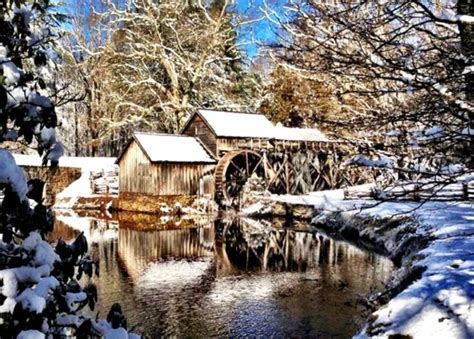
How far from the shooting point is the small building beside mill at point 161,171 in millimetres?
27547

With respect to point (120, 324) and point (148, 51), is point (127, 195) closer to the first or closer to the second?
point (148, 51)

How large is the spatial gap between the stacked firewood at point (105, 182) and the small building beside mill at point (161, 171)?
1525 mm

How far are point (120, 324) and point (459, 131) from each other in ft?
7.90

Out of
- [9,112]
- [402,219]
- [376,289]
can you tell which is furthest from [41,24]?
[402,219]

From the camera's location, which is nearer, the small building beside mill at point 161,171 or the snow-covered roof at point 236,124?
the small building beside mill at point 161,171

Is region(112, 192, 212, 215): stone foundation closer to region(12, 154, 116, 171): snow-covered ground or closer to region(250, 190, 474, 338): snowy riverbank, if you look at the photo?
region(12, 154, 116, 171): snow-covered ground

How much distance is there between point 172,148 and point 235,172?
437cm

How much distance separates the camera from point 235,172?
Result: 3108 cm

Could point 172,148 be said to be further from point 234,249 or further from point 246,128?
point 234,249

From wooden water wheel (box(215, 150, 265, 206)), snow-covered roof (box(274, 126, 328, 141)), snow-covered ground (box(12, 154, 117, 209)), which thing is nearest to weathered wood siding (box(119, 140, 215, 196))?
wooden water wheel (box(215, 150, 265, 206))

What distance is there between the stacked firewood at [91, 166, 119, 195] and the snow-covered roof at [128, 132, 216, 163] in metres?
4.15

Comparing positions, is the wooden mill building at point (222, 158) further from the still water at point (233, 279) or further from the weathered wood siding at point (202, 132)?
the still water at point (233, 279)

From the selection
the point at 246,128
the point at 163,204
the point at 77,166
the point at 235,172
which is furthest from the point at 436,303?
the point at 77,166

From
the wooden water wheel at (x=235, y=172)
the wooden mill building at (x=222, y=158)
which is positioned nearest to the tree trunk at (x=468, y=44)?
the wooden mill building at (x=222, y=158)
